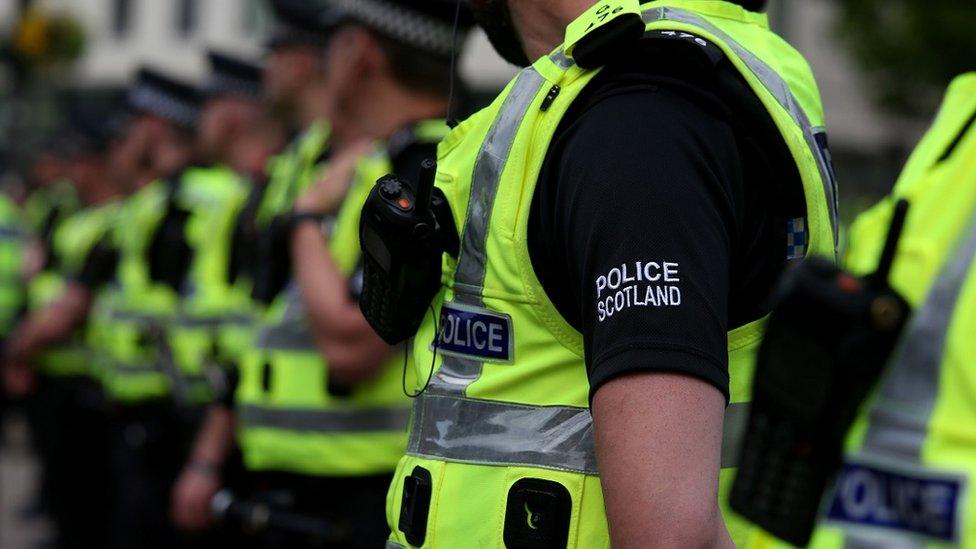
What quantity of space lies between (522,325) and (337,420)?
2.08 m

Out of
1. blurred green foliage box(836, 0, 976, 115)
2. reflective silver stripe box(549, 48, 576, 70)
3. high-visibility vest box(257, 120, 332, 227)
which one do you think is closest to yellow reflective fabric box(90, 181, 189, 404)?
high-visibility vest box(257, 120, 332, 227)

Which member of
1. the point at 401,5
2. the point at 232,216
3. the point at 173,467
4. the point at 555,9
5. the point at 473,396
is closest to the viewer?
the point at 473,396

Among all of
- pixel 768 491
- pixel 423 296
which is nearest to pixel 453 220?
pixel 423 296

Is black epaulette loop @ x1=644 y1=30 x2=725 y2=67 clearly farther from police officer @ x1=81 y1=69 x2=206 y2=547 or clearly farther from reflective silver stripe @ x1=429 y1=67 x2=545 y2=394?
police officer @ x1=81 y1=69 x2=206 y2=547

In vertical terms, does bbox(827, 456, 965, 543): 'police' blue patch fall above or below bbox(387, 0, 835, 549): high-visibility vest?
below

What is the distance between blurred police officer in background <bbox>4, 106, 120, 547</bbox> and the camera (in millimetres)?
8289

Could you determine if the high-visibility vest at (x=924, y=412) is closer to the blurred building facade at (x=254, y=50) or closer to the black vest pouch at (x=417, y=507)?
the black vest pouch at (x=417, y=507)

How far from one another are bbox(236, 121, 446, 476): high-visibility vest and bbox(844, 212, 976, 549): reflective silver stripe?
2.32m

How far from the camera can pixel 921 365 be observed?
154cm

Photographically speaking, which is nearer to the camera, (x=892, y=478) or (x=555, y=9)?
Result: (x=892, y=478)

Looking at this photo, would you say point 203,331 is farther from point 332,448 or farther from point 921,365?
point 921,365

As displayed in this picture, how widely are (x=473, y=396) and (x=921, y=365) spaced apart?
0.71 meters

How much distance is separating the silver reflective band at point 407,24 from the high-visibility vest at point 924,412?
8.06 ft

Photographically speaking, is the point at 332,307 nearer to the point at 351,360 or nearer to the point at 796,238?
the point at 351,360
